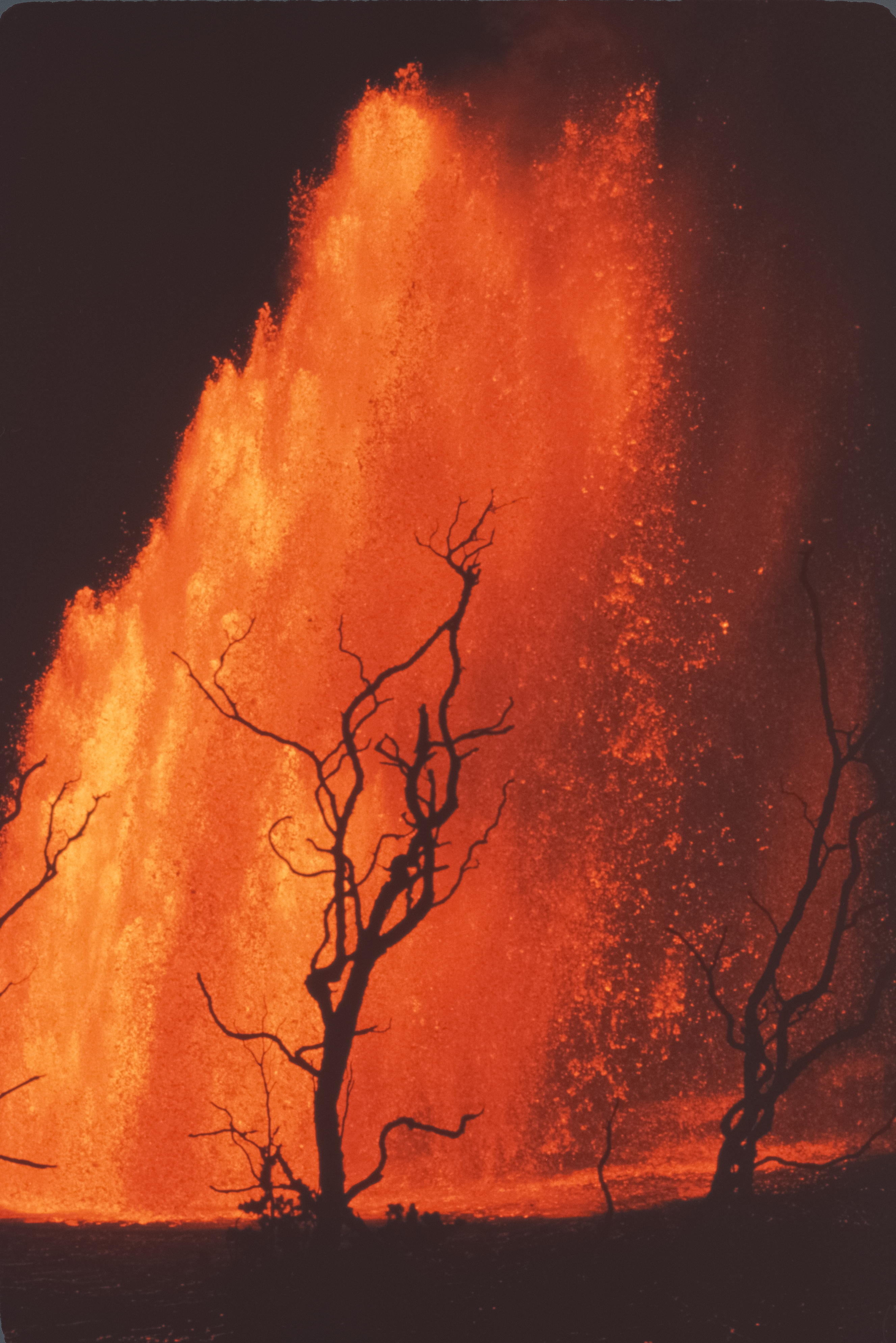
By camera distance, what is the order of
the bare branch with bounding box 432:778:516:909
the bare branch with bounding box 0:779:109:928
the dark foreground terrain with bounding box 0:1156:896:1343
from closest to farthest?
the dark foreground terrain with bounding box 0:1156:896:1343 → the bare branch with bounding box 432:778:516:909 → the bare branch with bounding box 0:779:109:928

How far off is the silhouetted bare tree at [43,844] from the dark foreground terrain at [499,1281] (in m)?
0.30

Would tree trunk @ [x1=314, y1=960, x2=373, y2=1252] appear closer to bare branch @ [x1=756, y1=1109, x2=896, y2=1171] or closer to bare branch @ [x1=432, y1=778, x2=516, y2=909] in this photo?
bare branch @ [x1=432, y1=778, x2=516, y2=909]

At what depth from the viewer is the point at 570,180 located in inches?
125

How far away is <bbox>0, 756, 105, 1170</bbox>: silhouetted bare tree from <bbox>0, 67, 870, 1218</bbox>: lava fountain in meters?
0.02

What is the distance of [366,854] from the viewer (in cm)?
294

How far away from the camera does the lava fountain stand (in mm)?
2945

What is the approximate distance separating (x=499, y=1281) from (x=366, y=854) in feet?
3.26

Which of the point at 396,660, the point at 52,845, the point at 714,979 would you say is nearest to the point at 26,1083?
the point at 52,845

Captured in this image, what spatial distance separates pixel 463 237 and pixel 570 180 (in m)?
0.31

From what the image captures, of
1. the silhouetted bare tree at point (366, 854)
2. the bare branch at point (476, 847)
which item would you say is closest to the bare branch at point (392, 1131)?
the silhouetted bare tree at point (366, 854)

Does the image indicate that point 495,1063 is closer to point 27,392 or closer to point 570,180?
point 27,392

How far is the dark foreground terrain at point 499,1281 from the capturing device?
276 centimetres

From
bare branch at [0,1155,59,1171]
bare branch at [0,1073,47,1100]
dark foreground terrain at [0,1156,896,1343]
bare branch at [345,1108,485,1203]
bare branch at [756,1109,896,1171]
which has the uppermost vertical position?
bare branch at [0,1073,47,1100]

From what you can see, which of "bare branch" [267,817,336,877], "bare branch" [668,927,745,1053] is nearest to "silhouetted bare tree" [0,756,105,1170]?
"bare branch" [267,817,336,877]
